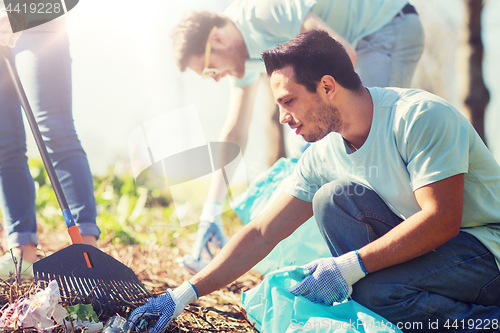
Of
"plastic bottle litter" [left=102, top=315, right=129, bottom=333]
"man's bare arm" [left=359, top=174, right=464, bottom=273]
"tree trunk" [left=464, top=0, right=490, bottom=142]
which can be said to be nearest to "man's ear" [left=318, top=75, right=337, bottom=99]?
"man's bare arm" [left=359, top=174, right=464, bottom=273]

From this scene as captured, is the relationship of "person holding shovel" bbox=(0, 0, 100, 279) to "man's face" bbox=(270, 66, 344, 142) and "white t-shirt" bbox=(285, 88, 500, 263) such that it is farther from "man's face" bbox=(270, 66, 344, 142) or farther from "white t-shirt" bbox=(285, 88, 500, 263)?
"white t-shirt" bbox=(285, 88, 500, 263)

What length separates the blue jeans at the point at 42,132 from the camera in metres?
1.74

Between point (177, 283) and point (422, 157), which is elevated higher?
point (422, 157)

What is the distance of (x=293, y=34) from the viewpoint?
1902 mm

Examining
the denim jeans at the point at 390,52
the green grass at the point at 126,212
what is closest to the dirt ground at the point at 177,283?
the green grass at the point at 126,212

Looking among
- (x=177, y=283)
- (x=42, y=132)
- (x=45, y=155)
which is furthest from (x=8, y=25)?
(x=177, y=283)

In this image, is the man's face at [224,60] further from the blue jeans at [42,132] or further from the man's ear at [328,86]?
the man's ear at [328,86]

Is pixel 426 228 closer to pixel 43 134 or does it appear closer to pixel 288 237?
pixel 288 237

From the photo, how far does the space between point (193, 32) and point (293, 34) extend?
0.52 m

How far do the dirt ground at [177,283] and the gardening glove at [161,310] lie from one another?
70 mm

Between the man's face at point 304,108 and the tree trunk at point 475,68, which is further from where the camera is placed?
→ the tree trunk at point 475,68

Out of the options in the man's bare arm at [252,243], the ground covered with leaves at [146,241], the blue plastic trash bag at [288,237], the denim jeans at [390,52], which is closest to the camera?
the man's bare arm at [252,243]

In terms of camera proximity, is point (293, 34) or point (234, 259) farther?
point (293, 34)

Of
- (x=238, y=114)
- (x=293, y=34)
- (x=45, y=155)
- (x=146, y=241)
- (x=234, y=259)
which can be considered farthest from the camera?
(x=146, y=241)
